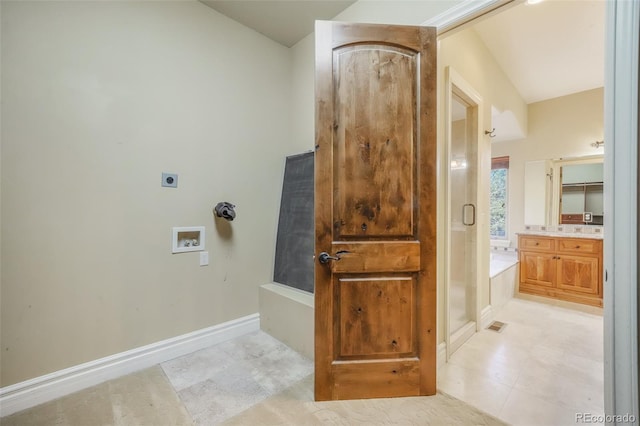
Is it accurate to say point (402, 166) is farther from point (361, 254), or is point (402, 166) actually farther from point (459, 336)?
point (459, 336)

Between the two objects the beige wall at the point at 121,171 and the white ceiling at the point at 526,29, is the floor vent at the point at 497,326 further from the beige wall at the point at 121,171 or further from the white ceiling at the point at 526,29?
the white ceiling at the point at 526,29

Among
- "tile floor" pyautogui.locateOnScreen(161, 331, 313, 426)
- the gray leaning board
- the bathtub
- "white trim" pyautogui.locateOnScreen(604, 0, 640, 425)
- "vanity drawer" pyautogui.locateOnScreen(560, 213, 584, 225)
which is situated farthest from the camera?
"vanity drawer" pyautogui.locateOnScreen(560, 213, 584, 225)

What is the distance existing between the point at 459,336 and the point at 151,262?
8.54 ft

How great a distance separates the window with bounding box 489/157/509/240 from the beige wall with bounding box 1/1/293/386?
14.0 feet

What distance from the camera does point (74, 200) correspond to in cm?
173

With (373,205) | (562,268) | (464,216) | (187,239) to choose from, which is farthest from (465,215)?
(187,239)

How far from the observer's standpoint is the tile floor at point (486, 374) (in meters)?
1.57

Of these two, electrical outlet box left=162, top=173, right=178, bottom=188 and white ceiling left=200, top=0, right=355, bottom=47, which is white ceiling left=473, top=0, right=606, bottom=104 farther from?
electrical outlet box left=162, top=173, right=178, bottom=188

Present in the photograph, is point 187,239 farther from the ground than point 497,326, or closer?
farther from the ground

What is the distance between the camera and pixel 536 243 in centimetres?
380

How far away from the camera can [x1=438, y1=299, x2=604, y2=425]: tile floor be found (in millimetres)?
1566

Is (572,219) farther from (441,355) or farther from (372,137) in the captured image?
(372,137)

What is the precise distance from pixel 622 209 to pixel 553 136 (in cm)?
424

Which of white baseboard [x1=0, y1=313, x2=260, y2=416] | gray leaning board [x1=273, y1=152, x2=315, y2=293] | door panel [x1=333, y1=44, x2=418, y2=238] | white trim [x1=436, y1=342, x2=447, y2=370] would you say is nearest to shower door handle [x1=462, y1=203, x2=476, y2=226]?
white trim [x1=436, y1=342, x2=447, y2=370]
